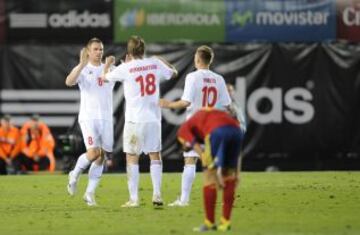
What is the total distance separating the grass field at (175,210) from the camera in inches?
547

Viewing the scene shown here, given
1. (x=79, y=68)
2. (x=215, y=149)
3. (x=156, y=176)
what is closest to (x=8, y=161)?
(x=79, y=68)

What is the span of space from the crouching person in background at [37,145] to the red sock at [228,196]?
1625 cm

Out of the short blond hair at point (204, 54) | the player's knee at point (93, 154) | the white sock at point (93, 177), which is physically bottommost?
the white sock at point (93, 177)

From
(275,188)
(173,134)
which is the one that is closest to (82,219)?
(275,188)

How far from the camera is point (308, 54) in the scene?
98.1 ft

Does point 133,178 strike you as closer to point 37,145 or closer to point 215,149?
point 215,149

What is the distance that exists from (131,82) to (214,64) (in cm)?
1329

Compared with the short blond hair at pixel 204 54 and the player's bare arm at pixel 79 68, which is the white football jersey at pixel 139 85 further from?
the short blond hair at pixel 204 54

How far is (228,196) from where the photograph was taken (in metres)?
13.2

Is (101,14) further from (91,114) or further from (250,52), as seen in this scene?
(91,114)

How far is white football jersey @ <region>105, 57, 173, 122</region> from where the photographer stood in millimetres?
16594

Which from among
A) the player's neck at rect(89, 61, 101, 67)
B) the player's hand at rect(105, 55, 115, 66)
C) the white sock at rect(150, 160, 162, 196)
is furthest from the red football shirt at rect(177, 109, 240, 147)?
the player's neck at rect(89, 61, 101, 67)

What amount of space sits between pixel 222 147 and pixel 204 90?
337cm

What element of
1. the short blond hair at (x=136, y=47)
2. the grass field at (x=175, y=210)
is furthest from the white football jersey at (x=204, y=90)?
the grass field at (x=175, y=210)
